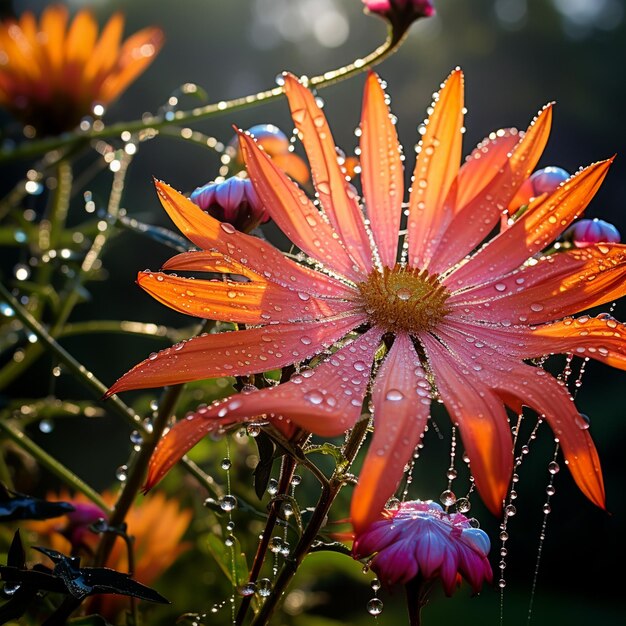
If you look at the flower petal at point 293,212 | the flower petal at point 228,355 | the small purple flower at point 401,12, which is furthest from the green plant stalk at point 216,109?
the flower petal at point 228,355

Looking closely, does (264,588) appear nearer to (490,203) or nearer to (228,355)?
(228,355)

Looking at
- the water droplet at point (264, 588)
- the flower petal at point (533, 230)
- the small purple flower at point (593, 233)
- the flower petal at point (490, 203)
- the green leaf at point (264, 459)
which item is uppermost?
the small purple flower at point (593, 233)

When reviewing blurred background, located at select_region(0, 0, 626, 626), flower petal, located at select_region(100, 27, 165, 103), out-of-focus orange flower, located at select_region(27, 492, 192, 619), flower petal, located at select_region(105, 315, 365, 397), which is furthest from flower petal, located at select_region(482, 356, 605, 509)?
flower petal, located at select_region(100, 27, 165, 103)

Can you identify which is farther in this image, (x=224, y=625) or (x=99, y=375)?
(x=99, y=375)

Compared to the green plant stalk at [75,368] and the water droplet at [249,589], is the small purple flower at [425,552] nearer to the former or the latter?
the water droplet at [249,589]

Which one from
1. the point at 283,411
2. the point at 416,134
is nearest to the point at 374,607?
the point at 283,411

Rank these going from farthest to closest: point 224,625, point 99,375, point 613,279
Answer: point 99,375
point 224,625
point 613,279

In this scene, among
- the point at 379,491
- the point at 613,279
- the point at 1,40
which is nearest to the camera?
the point at 379,491

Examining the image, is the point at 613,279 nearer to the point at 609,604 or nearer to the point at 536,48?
the point at 609,604

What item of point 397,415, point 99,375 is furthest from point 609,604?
point 397,415
